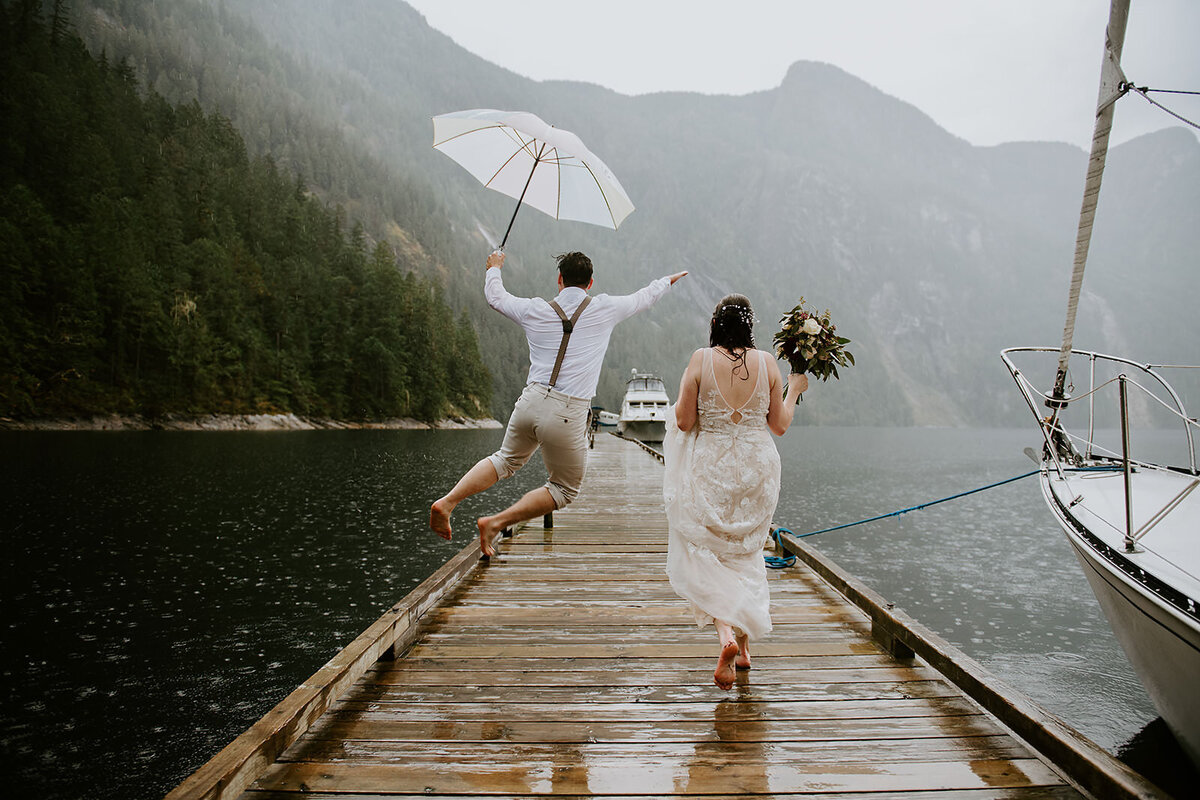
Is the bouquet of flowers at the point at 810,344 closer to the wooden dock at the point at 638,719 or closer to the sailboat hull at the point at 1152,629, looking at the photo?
the wooden dock at the point at 638,719

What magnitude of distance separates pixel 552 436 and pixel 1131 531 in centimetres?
411

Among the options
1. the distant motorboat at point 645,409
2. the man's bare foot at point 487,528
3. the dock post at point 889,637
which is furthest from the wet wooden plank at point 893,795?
the distant motorboat at point 645,409

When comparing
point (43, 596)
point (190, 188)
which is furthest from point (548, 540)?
point (190, 188)

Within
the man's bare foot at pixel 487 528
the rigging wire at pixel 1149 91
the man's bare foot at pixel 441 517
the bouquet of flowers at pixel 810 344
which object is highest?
the rigging wire at pixel 1149 91

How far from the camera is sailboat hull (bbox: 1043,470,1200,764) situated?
142 inches

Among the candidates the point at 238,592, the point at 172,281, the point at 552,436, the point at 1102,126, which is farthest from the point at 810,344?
the point at 172,281

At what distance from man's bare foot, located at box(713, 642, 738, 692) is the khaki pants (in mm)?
1646

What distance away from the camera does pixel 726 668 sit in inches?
142

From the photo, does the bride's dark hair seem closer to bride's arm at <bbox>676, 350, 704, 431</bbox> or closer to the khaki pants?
bride's arm at <bbox>676, 350, 704, 431</bbox>

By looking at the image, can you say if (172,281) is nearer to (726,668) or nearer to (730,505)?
(730,505)

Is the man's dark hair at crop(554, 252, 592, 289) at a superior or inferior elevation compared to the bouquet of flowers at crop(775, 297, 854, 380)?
superior

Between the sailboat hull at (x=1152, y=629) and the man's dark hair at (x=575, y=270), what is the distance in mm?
3936

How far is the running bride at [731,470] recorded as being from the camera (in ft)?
12.3

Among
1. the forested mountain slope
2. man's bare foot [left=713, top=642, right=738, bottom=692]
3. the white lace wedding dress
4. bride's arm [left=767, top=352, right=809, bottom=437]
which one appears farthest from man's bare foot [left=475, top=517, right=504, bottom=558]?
the forested mountain slope
